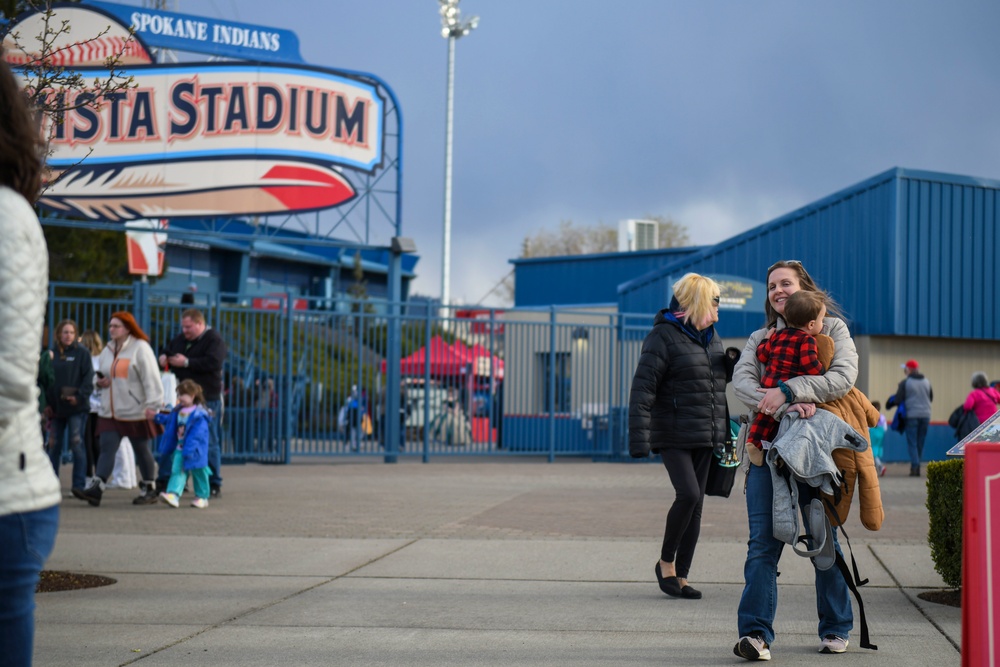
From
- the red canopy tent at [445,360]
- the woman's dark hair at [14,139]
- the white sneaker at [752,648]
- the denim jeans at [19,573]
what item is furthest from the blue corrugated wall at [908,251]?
the denim jeans at [19,573]

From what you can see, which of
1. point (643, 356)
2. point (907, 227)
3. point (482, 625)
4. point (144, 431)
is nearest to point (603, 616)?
point (482, 625)

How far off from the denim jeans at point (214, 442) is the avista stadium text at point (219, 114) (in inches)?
346

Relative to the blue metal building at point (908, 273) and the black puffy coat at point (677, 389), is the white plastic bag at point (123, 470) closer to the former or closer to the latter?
the black puffy coat at point (677, 389)

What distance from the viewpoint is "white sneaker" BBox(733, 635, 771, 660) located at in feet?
16.6

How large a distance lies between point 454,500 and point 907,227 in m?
11.5

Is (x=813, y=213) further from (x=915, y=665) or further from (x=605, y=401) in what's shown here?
(x=915, y=665)

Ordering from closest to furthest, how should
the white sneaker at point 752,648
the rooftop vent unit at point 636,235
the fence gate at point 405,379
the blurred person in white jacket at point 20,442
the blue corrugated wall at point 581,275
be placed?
1. the blurred person in white jacket at point 20,442
2. the white sneaker at point 752,648
3. the fence gate at point 405,379
4. the blue corrugated wall at point 581,275
5. the rooftop vent unit at point 636,235

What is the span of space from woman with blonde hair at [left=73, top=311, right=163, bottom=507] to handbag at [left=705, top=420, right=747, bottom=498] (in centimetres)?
596

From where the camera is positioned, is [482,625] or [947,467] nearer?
[482,625]

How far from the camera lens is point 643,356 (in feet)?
22.4


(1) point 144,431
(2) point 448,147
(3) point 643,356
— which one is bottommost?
(1) point 144,431

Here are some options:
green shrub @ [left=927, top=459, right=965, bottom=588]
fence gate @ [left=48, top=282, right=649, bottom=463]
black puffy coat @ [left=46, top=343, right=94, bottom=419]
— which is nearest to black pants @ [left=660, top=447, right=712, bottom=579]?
green shrub @ [left=927, top=459, right=965, bottom=588]

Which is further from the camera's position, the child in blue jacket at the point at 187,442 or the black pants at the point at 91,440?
the black pants at the point at 91,440

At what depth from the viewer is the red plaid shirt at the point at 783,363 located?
17.1 ft
